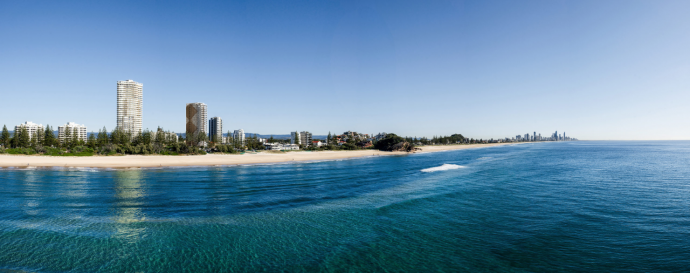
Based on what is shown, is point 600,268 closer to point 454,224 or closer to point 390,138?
point 454,224

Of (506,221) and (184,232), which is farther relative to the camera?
(506,221)

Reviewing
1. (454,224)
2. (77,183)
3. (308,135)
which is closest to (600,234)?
(454,224)

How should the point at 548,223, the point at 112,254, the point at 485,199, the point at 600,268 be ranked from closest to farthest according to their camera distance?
the point at 600,268 → the point at 112,254 → the point at 548,223 → the point at 485,199

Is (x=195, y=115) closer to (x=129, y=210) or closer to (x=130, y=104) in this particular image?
(x=130, y=104)

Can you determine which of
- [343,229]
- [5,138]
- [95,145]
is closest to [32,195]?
[343,229]

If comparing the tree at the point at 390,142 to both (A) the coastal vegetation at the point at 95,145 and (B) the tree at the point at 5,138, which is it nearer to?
(A) the coastal vegetation at the point at 95,145

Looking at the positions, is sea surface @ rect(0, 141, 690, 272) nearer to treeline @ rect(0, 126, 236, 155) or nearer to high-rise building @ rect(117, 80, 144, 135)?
treeline @ rect(0, 126, 236, 155)

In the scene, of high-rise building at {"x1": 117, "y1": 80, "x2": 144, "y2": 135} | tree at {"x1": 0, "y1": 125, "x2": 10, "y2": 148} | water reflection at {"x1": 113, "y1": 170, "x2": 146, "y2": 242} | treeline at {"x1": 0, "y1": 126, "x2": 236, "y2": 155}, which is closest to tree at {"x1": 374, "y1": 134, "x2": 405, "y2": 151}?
treeline at {"x1": 0, "y1": 126, "x2": 236, "y2": 155}
